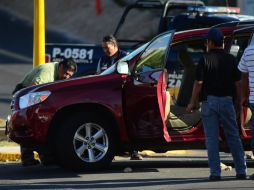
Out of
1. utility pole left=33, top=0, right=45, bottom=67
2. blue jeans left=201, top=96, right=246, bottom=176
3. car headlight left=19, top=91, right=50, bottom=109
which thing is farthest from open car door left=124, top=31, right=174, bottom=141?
utility pole left=33, top=0, right=45, bottom=67

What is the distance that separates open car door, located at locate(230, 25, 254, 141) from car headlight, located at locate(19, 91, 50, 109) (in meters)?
2.30

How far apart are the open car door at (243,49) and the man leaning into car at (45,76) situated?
2.11 metres

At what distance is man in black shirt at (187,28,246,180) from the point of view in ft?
29.5

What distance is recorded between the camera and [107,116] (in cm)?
1007

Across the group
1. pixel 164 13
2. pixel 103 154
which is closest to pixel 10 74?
pixel 164 13

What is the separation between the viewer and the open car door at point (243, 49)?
31.8ft

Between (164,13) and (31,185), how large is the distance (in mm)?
9325

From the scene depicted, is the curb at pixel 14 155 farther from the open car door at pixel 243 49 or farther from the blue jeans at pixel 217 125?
the blue jeans at pixel 217 125

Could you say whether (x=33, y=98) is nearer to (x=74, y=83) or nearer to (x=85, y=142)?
(x=74, y=83)

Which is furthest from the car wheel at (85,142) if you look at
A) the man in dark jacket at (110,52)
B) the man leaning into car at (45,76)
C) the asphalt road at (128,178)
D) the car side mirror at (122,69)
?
the man in dark jacket at (110,52)

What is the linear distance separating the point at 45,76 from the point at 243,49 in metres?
2.59

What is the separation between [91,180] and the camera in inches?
372

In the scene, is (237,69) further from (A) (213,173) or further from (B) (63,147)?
(B) (63,147)

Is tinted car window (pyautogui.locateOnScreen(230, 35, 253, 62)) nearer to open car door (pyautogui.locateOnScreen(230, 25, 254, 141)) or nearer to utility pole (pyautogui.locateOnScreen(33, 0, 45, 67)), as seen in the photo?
open car door (pyautogui.locateOnScreen(230, 25, 254, 141))
